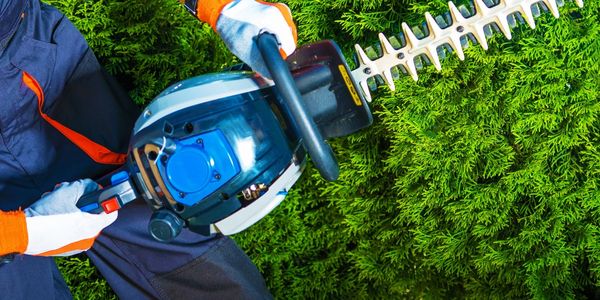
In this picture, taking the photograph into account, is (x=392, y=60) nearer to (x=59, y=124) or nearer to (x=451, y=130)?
(x=451, y=130)

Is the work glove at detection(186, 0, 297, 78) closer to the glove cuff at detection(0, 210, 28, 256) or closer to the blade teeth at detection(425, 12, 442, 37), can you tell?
the blade teeth at detection(425, 12, 442, 37)

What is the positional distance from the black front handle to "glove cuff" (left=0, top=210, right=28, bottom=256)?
748mm

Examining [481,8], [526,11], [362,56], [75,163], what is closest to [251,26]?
[362,56]

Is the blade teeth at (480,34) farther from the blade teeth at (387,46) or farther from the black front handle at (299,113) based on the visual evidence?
the black front handle at (299,113)

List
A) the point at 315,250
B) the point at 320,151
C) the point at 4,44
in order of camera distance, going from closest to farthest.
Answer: the point at 320,151 < the point at 4,44 < the point at 315,250

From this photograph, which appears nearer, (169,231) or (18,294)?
(169,231)

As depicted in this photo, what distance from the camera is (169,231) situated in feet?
5.49

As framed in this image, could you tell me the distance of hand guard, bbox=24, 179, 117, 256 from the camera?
5.86 feet

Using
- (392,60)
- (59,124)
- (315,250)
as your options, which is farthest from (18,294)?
(392,60)

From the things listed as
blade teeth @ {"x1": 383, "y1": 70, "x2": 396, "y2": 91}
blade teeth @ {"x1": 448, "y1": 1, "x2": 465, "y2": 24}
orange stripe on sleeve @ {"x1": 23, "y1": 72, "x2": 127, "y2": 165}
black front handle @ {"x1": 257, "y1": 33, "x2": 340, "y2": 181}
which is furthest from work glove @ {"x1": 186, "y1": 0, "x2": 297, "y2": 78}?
orange stripe on sleeve @ {"x1": 23, "y1": 72, "x2": 127, "y2": 165}

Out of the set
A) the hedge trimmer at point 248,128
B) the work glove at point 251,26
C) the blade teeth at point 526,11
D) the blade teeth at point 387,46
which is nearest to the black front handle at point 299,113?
the hedge trimmer at point 248,128

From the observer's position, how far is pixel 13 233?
173 centimetres

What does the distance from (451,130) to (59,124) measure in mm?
1192

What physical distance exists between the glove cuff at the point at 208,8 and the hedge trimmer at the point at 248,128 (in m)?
0.18
